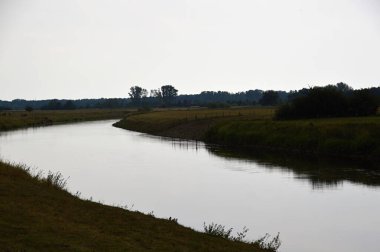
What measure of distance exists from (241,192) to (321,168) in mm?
11340

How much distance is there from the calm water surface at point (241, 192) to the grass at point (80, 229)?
343 cm

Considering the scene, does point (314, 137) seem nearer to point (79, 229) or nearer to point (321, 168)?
point (321, 168)

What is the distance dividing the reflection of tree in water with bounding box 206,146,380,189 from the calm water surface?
0.22ft

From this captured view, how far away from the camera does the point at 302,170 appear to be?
115 ft

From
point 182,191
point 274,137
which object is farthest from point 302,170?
point 274,137

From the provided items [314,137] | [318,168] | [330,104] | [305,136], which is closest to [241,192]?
[318,168]

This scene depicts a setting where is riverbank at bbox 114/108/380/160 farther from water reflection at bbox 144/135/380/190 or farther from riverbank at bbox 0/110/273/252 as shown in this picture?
A: riverbank at bbox 0/110/273/252

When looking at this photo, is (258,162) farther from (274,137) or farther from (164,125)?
(164,125)

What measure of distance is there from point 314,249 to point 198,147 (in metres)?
38.9

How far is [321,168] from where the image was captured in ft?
117

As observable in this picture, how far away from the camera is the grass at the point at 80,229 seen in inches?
454

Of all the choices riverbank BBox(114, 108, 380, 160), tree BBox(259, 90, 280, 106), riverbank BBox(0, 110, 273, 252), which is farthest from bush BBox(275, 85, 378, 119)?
tree BBox(259, 90, 280, 106)

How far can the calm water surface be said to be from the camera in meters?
18.8

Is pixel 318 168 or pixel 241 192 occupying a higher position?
pixel 241 192
